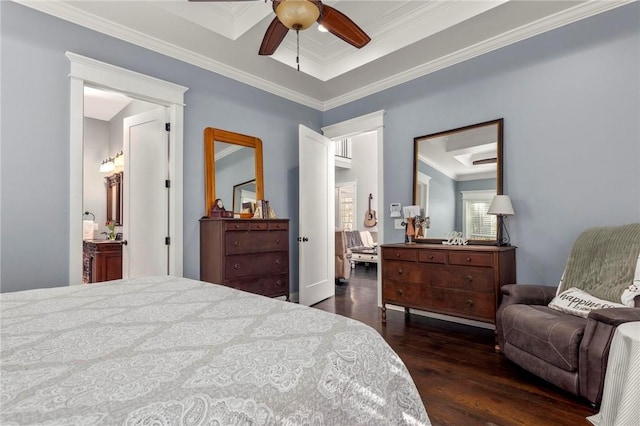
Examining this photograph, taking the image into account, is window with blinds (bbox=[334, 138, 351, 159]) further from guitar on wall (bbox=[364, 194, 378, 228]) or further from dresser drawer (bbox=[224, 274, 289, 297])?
dresser drawer (bbox=[224, 274, 289, 297])

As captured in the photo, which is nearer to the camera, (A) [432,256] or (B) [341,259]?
(A) [432,256]

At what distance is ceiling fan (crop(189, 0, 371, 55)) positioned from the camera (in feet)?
6.28

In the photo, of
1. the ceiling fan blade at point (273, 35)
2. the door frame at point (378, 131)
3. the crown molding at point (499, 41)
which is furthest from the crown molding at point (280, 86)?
the ceiling fan blade at point (273, 35)

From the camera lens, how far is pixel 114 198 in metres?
5.22

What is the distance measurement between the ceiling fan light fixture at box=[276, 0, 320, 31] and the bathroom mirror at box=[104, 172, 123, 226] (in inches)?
162

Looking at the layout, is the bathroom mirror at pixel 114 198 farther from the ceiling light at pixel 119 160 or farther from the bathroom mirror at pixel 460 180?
the bathroom mirror at pixel 460 180

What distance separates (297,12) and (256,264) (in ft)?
7.85

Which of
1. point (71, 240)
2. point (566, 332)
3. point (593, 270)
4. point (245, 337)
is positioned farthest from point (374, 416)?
point (71, 240)

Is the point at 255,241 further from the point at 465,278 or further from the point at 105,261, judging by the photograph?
the point at 105,261

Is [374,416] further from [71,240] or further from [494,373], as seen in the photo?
[71,240]

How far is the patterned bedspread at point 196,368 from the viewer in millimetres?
653

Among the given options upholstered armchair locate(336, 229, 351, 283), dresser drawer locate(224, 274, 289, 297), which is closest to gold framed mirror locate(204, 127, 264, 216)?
dresser drawer locate(224, 274, 289, 297)

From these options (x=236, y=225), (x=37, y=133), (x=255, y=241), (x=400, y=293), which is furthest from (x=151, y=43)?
A: (x=400, y=293)

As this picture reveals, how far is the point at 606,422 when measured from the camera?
1.62 metres
